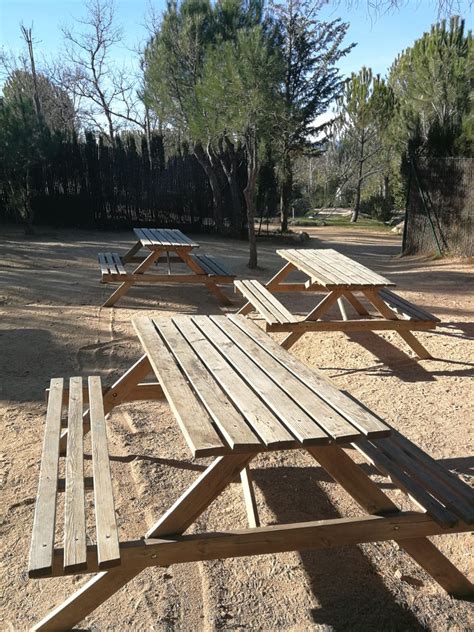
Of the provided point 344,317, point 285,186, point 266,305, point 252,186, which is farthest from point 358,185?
point 266,305

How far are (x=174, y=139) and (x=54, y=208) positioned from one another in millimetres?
7426

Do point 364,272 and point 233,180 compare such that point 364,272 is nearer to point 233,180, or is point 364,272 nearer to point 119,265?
point 119,265

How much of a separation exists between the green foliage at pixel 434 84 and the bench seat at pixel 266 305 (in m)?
14.7

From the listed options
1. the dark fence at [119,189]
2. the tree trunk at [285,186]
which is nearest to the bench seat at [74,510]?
the dark fence at [119,189]

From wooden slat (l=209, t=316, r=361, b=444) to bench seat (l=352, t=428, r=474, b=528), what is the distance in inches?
16.3

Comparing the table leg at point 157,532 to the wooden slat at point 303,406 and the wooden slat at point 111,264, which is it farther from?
the wooden slat at point 111,264

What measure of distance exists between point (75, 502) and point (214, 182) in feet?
46.3

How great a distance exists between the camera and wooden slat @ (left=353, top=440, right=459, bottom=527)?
1.79 m

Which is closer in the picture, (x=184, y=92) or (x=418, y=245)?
(x=418, y=245)

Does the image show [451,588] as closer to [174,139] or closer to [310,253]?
[310,253]

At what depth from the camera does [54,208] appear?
1536 centimetres

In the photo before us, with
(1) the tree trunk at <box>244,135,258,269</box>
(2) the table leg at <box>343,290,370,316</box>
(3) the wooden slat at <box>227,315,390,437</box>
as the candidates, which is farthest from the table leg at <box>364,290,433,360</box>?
(1) the tree trunk at <box>244,135,258,269</box>

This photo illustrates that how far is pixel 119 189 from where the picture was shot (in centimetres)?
1566

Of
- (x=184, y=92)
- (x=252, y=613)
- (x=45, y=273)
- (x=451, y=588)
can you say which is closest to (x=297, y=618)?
(x=252, y=613)
